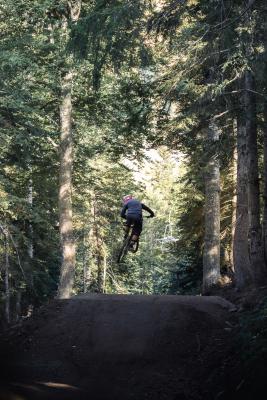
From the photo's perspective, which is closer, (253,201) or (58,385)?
(58,385)

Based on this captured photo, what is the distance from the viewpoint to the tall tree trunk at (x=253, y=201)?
11.5 metres

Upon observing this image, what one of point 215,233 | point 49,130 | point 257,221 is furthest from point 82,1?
point 257,221

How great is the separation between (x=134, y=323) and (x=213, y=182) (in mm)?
7338

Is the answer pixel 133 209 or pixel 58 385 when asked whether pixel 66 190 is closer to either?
pixel 133 209

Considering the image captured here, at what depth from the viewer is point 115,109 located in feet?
69.0

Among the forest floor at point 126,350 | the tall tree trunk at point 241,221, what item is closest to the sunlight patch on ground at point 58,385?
the forest floor at point 126,350

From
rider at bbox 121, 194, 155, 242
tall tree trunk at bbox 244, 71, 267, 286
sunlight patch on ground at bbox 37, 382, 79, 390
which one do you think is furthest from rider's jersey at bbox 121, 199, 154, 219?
sunlight patch on ground at bbox 37, 382, 79, 390

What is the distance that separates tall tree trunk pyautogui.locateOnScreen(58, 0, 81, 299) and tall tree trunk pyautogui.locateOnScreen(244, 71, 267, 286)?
846 cm

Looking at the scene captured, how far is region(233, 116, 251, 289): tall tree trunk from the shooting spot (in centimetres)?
1321

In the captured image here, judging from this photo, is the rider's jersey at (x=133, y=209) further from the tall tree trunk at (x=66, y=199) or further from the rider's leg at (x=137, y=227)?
the tall tree trunk at (x=66, y=199)

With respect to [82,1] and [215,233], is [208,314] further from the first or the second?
[82,1]

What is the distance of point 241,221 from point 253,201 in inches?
82.2

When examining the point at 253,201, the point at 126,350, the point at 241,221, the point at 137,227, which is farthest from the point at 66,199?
the point at 126,350

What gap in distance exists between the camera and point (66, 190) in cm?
1923
